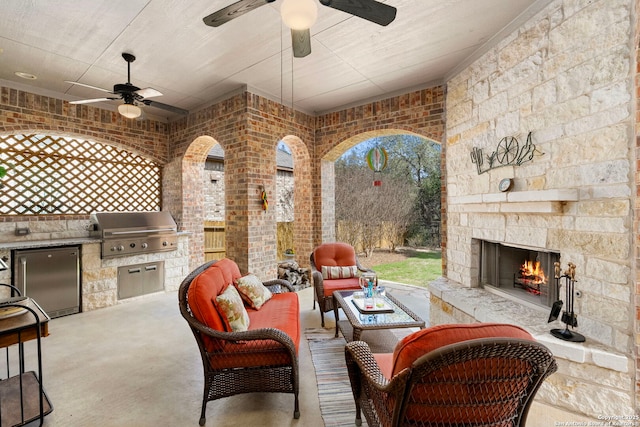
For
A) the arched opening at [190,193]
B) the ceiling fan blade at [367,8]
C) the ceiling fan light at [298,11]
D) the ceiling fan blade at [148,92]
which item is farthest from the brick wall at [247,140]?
the ceiling fan light at [298,11]

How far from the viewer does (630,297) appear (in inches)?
70.4

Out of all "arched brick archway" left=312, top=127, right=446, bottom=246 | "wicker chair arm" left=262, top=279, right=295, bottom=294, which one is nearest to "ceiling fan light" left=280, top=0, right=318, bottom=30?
"wicker chair arm" left=262, top=279, right=295, bottom=294

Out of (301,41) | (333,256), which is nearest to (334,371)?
(333,256)

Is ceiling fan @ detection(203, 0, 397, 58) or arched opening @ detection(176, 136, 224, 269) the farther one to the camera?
arched opening @ detection(176, 136, 224, 269)

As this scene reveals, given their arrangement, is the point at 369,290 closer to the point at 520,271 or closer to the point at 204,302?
the point at 520,271

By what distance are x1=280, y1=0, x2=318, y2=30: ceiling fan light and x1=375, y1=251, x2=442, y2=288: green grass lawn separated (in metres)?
5.13

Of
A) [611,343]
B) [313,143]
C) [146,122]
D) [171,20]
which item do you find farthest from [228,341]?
[146,122]

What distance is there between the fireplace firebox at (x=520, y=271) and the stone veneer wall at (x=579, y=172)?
19cm

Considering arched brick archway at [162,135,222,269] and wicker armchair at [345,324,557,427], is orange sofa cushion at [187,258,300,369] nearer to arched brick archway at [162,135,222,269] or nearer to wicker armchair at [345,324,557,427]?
wicker armchair at [345,324,557,427]

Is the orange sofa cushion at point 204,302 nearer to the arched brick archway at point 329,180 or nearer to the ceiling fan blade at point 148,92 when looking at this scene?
the ceiling fan blade at point 148,92

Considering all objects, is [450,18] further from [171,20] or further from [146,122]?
[146,122]

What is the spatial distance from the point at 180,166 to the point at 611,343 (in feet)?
18.3

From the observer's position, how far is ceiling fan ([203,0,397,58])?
1.52 metres

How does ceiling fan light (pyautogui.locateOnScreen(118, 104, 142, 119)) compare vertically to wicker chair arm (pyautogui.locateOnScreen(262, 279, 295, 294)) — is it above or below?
above
